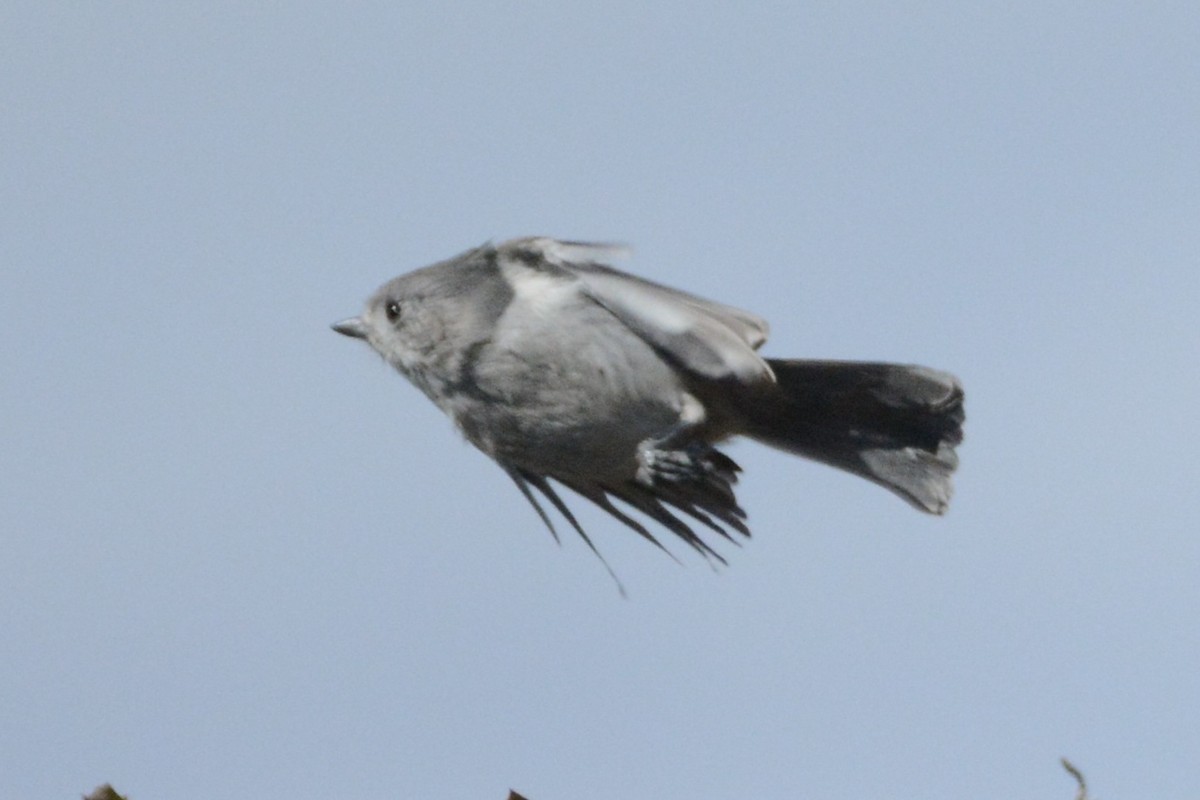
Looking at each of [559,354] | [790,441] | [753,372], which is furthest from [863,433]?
[559,354]

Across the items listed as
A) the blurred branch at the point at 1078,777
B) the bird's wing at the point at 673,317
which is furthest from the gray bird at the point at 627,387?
the blurred branch at the point at 1078,777

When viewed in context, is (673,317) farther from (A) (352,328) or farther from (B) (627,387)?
(A) (352,328)

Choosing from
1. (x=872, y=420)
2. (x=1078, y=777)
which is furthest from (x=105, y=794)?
(x=872, y=420)

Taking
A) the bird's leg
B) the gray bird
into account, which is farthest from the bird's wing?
the bird's leg

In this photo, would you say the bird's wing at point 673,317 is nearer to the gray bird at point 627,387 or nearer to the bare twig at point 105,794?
the gray bird at point 627,387

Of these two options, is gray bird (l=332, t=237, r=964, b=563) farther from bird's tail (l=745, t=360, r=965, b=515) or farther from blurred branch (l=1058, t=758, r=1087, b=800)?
blurred branch (l=1058, t=758, r=1087, b=800)

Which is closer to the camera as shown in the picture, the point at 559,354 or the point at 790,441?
the point at 559,354

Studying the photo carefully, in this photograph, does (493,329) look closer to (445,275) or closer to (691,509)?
(445,275)
